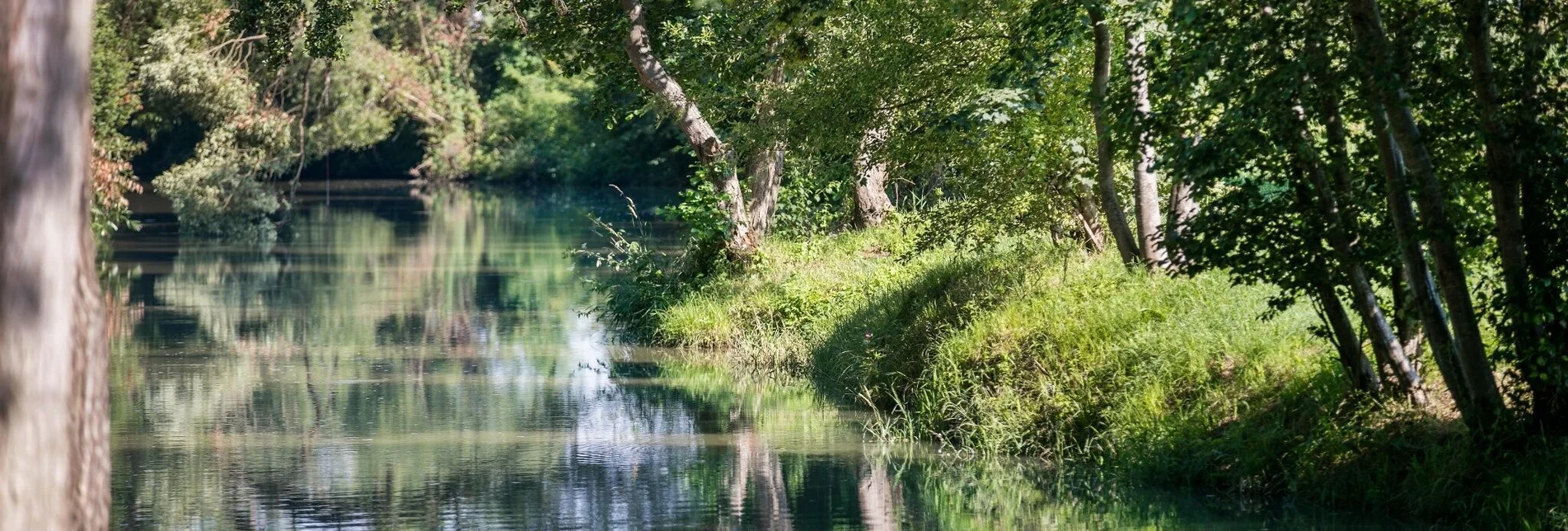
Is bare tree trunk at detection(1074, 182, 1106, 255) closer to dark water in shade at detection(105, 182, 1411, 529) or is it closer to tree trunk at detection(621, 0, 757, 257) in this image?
dark water in shade at detection(105, 182, 1411, 529)

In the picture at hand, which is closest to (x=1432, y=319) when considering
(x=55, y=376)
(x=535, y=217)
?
(x=55, y=376)

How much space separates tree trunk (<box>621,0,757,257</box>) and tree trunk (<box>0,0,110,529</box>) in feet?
51.3

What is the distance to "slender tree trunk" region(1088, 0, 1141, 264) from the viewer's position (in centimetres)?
1316

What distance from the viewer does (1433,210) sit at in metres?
9.55

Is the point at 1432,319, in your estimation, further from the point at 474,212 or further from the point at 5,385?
the point at 474,212

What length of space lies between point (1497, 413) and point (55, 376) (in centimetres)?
715

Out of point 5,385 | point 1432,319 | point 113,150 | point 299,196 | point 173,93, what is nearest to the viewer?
point 5,385

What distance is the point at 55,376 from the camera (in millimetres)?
5773

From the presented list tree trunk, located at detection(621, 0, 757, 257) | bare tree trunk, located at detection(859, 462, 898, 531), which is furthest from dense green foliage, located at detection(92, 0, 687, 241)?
bare tree trunk, located at detection(859, 462, 898, 531)

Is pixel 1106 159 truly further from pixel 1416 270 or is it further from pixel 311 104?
pixel 311 104

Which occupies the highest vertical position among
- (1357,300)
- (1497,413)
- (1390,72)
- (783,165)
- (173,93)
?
(173,93)

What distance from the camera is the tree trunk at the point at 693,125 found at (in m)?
21.5

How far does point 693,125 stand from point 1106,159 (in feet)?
28.8

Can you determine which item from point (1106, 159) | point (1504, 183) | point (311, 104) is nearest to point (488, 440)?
point (1106, 159)
